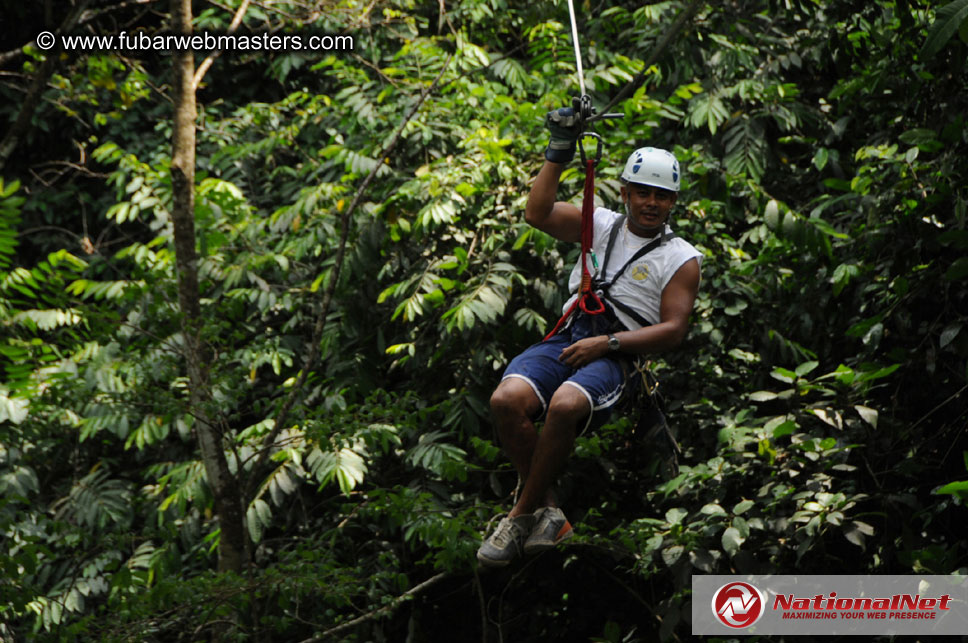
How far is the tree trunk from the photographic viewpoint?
17.3ft

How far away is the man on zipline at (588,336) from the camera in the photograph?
12.4 feet

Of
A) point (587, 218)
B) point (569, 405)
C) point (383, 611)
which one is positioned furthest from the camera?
point (383, 611)

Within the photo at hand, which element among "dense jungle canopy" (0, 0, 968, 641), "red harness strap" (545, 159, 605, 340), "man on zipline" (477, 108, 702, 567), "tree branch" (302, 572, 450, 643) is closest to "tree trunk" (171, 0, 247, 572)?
"dense jungle canopy" (0, 0, 968, 641)

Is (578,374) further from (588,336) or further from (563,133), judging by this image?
(563,133)

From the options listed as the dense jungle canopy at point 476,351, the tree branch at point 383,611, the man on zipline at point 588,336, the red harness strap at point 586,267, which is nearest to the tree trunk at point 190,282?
the dense jungle canopy at point 476,351

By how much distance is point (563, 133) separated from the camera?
154 inches

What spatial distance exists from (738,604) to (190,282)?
3059 mm

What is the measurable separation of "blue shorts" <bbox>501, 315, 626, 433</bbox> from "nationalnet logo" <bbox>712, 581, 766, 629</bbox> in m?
1.14

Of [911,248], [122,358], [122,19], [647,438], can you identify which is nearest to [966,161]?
[911,248]

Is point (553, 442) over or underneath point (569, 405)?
underneath

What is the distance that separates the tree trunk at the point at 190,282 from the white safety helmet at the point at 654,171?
2.38 m

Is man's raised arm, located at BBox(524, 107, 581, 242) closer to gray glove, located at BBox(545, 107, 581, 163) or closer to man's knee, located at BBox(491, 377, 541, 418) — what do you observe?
gray glove, located at BBox(545, 107, 581, 163)

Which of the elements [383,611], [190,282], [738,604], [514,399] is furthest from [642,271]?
[190,282]

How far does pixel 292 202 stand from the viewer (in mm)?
7434
